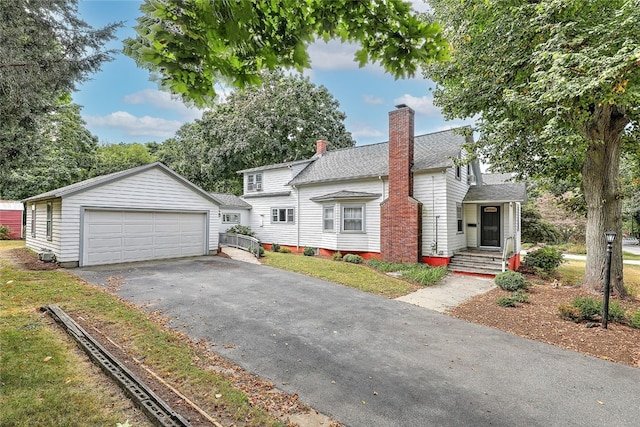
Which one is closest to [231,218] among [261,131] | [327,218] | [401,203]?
[327,218]

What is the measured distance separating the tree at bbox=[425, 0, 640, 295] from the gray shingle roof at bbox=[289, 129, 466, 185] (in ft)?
8.63

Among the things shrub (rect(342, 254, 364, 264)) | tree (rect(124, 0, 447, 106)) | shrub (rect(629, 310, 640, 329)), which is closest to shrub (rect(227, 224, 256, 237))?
shrub (rect(342, 254, 364, 264))

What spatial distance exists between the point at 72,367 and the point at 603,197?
1289 cm

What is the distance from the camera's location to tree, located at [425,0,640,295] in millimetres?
6738

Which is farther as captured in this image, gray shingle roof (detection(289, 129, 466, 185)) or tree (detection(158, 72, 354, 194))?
tree (detection(158, 72, 354, 194))

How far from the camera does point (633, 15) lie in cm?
646

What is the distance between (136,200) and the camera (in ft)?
43.6

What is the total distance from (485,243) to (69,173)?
29.6m

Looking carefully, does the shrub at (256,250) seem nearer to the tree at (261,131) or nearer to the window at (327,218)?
the window at (327,218)

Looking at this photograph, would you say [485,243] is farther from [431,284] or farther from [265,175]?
[265,175]

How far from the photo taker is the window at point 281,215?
741 inches

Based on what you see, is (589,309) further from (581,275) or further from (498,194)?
(498,194)

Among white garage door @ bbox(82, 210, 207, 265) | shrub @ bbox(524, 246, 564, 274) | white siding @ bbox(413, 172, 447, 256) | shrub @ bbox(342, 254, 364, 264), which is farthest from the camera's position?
shrub @ bbox(342, 254, 364, 264)

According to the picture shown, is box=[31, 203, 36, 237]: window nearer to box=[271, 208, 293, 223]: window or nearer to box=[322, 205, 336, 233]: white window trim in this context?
box=[271, 208, 293, 223]: window
